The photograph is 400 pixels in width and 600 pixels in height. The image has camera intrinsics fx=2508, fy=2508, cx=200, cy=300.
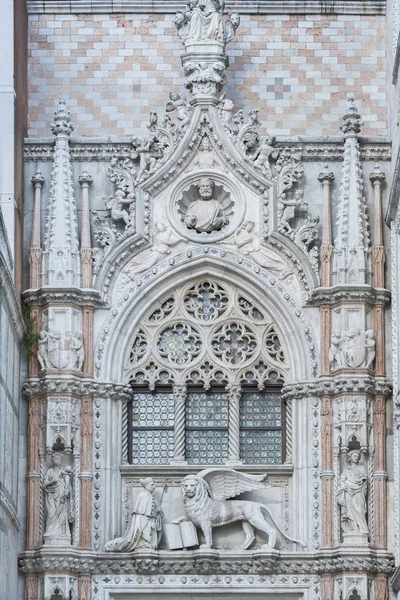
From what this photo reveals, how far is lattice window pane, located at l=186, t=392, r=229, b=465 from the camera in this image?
30.7 m

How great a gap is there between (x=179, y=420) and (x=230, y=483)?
1.05 meters

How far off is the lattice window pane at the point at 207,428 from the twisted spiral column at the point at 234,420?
158mm

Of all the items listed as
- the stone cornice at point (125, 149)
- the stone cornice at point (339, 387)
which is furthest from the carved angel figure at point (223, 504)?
the stone cornice at point (125, 149)

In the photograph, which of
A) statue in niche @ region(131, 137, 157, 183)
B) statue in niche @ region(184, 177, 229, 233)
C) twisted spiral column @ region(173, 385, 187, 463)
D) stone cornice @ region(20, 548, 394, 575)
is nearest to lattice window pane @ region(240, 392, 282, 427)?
twisted spiral column @ region(173, 385, 187, 463)

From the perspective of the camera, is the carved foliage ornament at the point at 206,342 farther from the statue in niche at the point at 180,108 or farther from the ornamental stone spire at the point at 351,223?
the statue in niche at the point at 180,108

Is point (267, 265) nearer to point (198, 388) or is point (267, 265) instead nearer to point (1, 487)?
point (198, 388)

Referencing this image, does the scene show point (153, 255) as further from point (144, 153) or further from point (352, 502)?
point (352, 502)

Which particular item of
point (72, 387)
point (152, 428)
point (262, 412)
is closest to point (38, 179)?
point (72, 387)

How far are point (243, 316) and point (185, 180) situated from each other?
72.4 inches

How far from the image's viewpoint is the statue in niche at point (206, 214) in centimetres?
3102

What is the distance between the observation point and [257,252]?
102ft

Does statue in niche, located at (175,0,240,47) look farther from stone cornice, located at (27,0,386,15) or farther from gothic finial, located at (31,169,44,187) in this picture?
gothic finial, located at (31,169,44,187)

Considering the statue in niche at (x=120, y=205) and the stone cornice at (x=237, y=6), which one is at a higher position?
the stone cornice at (x=237, y=6)

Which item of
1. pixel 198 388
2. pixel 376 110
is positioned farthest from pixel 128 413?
pixel 376 110
